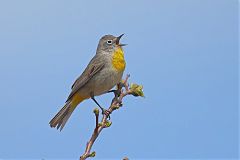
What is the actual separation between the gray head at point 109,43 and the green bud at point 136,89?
308 cm

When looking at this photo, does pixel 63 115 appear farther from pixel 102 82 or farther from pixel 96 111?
pixel 96 111

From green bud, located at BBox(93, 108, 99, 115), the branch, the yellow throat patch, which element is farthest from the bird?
green bud, located at BBox(93, 108, 99, 115)

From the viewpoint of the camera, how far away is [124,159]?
2984 mm

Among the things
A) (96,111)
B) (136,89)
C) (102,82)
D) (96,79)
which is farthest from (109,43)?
(96,111)

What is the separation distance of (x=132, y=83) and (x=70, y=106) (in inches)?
118

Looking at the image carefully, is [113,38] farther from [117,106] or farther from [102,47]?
[117,106]

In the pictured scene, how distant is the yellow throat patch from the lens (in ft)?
22.3

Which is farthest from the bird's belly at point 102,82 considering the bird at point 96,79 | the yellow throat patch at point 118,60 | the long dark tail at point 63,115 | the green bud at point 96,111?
the green bud at point 96,111

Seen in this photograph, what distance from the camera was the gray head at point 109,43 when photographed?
7.29 meters

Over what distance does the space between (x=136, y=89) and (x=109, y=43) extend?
3.43m

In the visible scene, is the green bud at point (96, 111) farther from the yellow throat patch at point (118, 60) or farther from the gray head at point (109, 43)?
the gray head at point (109, 43)

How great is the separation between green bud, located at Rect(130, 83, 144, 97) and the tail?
2.51 meters

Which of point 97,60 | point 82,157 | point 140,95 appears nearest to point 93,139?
point 82,157

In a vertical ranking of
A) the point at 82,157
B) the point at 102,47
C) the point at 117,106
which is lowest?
the point at 82,157
